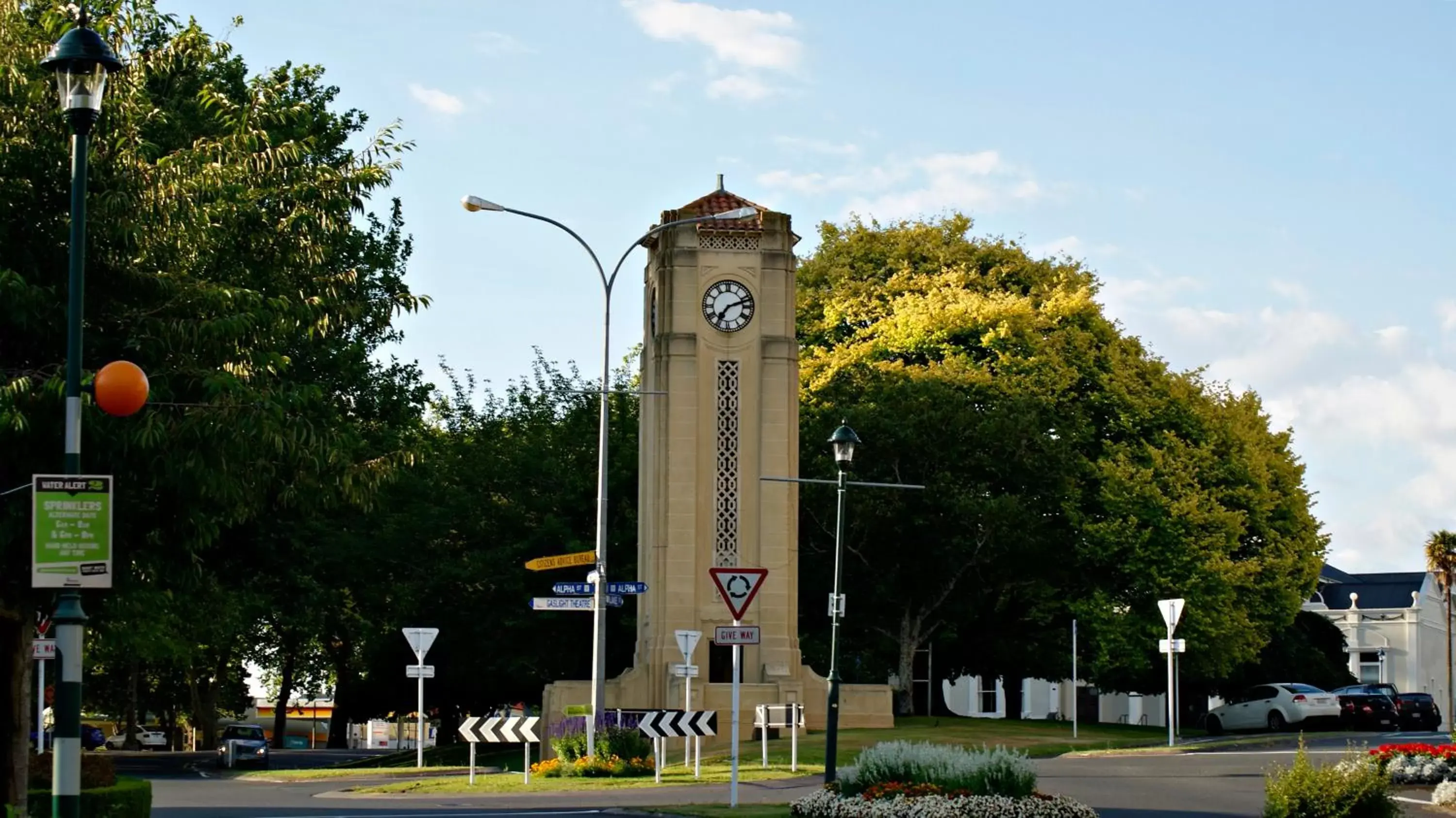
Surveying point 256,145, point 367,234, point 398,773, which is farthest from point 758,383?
point 256,145

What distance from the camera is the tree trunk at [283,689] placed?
66750 mm

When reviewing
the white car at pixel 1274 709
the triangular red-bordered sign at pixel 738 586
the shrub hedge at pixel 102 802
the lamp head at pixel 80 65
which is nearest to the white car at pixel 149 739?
the white car at pixel 1274 709

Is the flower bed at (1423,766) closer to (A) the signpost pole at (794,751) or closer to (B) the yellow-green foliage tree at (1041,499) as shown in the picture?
(A) the signpost pole at (794,751)

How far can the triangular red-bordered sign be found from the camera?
77.1 feet

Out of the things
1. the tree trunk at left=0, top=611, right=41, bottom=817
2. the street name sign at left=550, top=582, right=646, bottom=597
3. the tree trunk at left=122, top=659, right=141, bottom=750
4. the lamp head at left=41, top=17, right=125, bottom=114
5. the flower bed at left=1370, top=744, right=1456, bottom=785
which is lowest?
the tree trunk at left=122, top=659, right=141, bottom=750

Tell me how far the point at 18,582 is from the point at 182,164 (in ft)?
15.1

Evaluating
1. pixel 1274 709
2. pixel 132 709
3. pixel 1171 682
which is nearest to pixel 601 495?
pixel 1171 682

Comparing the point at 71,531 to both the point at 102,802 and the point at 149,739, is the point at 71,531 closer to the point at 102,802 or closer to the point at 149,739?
the point at 102,802

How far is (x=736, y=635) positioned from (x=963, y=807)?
6.03 meters

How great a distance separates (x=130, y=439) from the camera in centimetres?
1725

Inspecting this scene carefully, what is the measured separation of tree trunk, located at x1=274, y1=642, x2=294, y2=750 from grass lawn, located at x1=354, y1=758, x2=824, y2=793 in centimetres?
3296

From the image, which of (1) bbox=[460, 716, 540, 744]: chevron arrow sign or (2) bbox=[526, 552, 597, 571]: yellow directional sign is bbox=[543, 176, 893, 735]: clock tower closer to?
(2) bbox=[526, 552, 597, 571]: yellow directional sign

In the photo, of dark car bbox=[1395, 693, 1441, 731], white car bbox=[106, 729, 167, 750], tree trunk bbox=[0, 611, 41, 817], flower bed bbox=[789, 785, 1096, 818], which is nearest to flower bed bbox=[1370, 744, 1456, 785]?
flower bed bbox=[789, 785, 1096, 818]

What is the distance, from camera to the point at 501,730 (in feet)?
98.2
